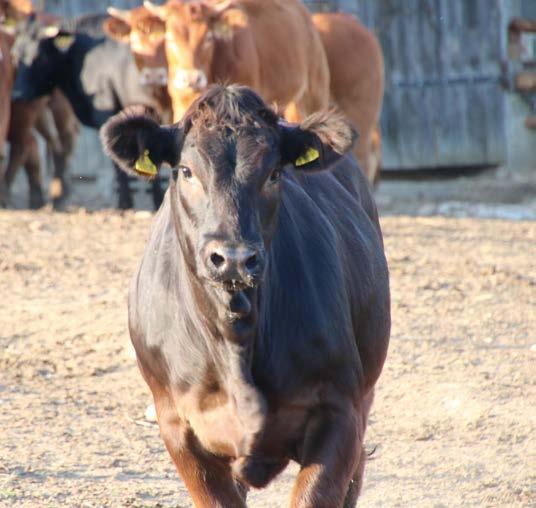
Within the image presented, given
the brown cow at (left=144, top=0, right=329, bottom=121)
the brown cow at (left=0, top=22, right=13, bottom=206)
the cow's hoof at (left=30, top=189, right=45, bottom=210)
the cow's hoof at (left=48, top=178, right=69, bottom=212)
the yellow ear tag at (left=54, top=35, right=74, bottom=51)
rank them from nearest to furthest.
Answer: the brown cow at (left=144, top=0, right=329, bottom=121), the brown cow at (left=0, top=22, right=13, bottom=206), the cow's hoof at (left=48, top=178, right=69, bottom=212), the cow's hoof at (left=30, top=189, right=45, bottom=210), the yellow ear tag at (left=54, top=35, right=74, bottom=51)

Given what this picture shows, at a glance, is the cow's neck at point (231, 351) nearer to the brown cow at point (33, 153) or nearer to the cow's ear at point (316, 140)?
the cow's ear at point (316, 140)

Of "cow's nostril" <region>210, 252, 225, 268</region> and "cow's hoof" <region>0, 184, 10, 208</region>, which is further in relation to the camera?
"cow's hoof" <region>0, 184, 10, 208</region>

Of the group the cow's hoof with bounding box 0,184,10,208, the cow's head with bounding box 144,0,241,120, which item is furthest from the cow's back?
the cow's hoof with bounding box 0,184,10,208

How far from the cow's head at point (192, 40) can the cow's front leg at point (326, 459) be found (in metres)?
6.60

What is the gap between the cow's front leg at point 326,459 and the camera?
3975 millimetres

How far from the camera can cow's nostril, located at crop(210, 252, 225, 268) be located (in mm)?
3727

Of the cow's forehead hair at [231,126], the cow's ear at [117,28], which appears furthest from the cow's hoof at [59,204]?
the cow's forehead hair at [231,126]

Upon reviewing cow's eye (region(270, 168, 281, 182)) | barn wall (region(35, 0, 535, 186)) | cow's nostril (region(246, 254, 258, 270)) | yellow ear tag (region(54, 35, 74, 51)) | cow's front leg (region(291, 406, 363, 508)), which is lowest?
barn wall (region(35, 0, 535, 186))

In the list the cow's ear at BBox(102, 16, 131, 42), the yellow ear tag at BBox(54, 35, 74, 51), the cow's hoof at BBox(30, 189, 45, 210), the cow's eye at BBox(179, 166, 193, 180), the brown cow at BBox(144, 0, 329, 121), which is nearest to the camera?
the cow's eye at BBox(179, 166, 193, 180)

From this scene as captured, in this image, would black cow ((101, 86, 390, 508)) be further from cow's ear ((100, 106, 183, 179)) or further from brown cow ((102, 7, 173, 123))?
brown cow ((102, 7, 173, 123))

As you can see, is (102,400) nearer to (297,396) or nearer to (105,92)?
(297,396)

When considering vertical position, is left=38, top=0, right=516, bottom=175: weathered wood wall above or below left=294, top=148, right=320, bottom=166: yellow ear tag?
below

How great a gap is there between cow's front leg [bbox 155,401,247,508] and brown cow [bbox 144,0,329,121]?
644cm

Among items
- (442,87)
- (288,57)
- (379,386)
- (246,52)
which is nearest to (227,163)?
(379,386)
